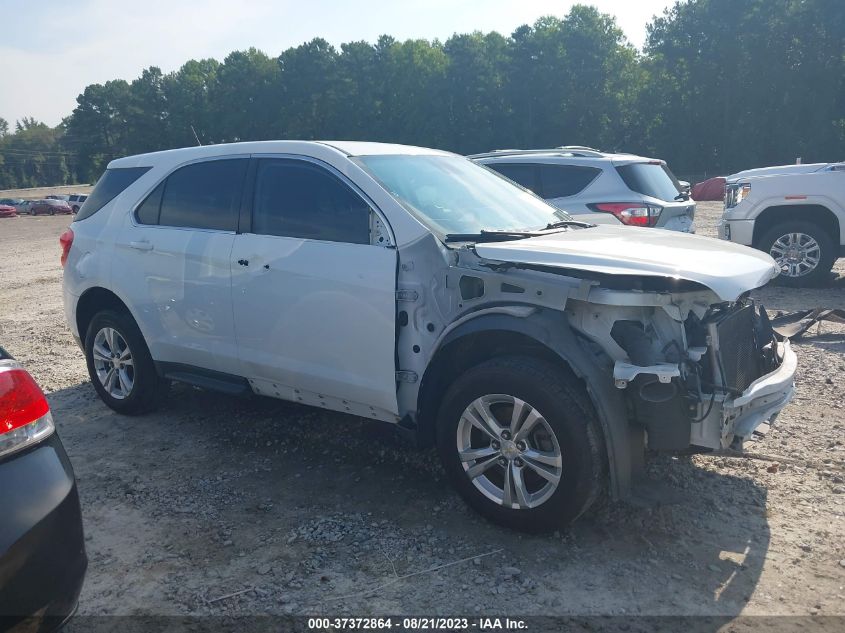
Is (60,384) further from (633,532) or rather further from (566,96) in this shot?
(566,96)

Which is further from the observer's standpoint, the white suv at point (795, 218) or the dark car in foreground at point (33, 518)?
the white suv at point (795, 218)

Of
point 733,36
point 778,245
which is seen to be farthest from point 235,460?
point 733,36

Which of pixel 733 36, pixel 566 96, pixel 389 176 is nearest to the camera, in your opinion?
pixel 389 176

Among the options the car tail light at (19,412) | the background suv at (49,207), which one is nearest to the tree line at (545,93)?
the background suv at (49,207)

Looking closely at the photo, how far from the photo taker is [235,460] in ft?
15.1

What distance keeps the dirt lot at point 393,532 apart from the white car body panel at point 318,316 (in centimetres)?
59

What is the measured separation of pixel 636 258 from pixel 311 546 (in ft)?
6.88

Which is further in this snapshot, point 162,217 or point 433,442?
point 162,217

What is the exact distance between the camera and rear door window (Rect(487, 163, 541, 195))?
872 centimetres

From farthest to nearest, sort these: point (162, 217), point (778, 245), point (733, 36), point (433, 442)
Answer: point (733, 36) < point (778, 245) < point (162, 217) < point (433, 442)

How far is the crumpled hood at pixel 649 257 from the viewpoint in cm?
324

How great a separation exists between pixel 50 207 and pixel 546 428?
186ft

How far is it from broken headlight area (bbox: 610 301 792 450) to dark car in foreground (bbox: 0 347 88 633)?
222 centimetres

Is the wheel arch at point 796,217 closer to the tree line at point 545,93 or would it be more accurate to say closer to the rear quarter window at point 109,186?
the rear quarter window at point 109,186
